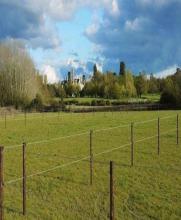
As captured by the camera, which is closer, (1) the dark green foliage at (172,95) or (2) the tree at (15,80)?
(2) the tree at (15,80)

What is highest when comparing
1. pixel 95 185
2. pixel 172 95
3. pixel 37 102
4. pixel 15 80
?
pixel 15 80

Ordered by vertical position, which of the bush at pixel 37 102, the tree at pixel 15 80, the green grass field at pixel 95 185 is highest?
the tree at pixel 15 80

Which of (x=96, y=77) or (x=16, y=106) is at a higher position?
(x=96, y=77)

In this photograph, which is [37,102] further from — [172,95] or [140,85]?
[140,85]

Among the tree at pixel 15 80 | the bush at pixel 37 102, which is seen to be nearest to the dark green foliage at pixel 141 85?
the bush at pixel 37 102

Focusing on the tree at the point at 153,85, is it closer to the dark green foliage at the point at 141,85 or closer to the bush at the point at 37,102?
the dark green foliage at the point at 141,85

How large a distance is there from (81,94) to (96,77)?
37.9 ft

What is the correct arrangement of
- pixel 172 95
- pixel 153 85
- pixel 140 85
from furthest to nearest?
pixel 153 85 → pixel 140 85 → pixel 172 95

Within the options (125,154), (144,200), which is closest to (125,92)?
(125,154)

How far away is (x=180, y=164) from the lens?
52.8ft

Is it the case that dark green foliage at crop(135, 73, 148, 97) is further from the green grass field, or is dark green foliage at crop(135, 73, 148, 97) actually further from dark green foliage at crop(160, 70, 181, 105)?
the green grass field

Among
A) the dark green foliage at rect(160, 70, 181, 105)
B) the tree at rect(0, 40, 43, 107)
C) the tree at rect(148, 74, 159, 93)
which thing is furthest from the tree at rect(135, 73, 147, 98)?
the tree at rect(0, 40, 43, 107)

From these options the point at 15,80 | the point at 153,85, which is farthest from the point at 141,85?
the point at 15,80

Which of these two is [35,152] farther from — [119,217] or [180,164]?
[119,217]
